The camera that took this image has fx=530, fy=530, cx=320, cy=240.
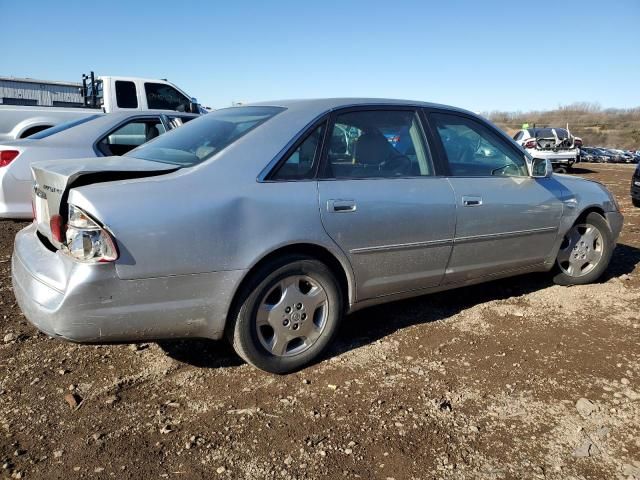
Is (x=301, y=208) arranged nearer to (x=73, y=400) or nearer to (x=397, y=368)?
(x=397, y=368)

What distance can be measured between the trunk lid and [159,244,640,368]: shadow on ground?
107 centimetres

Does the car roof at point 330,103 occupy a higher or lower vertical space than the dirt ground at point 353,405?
higher

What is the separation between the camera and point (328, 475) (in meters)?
2.17

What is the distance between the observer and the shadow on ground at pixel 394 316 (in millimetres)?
3241

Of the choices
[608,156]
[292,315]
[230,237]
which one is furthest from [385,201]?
[608,156]

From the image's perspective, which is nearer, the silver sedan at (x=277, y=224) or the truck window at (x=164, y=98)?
the silver sedan at (x=277, y=224)

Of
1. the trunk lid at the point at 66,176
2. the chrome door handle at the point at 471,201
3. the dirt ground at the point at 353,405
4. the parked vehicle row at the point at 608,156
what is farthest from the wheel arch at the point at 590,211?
the parked vehicle row at the point at 608,156

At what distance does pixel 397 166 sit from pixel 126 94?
30.3 feet

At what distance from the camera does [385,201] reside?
3.20 m

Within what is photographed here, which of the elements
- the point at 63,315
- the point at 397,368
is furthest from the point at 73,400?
the point at 397,368

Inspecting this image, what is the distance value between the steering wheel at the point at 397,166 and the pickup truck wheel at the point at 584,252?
1856 mm

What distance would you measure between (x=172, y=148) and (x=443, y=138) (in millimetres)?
1828

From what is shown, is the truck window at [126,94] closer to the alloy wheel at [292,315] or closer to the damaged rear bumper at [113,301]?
the damaged rear bumper at [113,301]

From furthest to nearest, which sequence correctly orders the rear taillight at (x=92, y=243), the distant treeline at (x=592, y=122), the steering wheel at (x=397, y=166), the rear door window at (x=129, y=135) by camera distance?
the distant treeline at (x=592, y=122)
the rear door window at (x=129, y=135)
the steering wheel at (x=397, y=166)
the rear taillight at (x=92, y=243)
